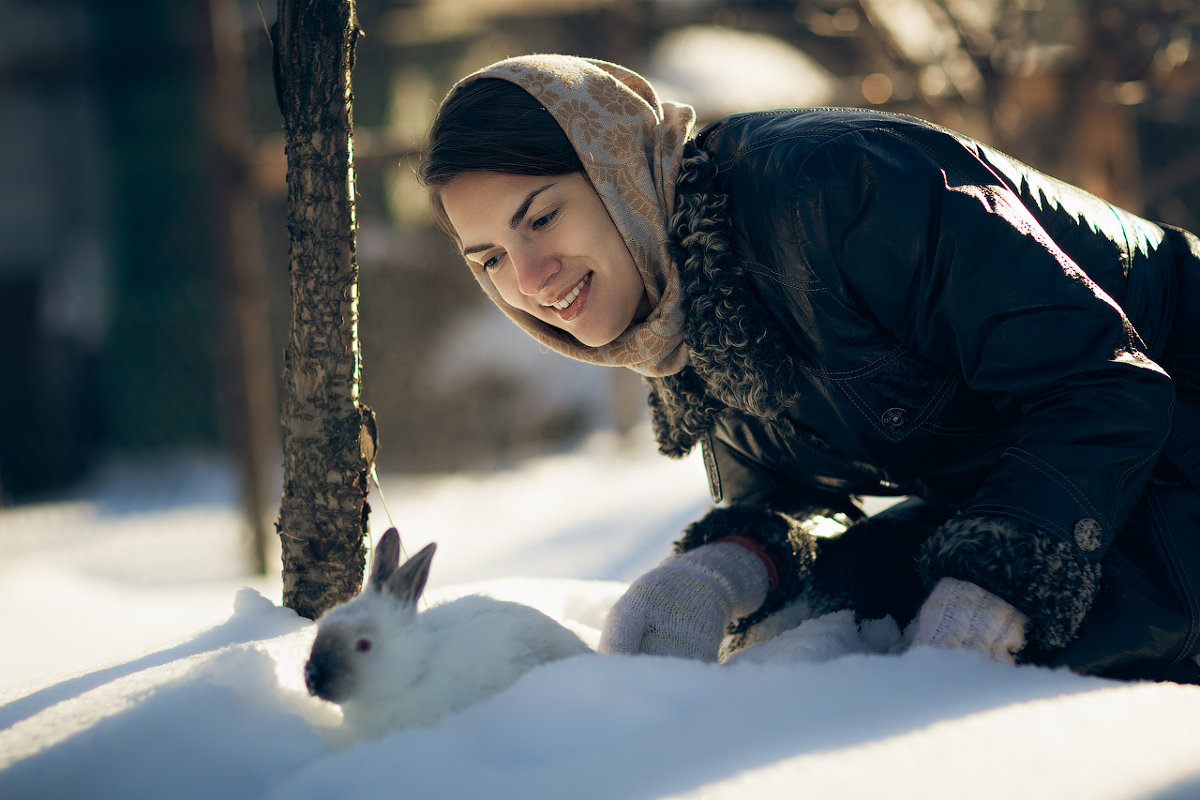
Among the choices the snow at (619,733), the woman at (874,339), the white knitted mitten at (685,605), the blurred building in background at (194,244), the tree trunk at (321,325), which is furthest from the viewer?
the blurred building in background at (194,244)

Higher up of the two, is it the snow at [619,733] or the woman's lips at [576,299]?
the woman's lips at [576,299]

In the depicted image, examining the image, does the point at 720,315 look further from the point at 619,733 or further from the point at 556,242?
the point at 619,733

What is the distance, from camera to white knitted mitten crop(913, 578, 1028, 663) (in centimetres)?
122

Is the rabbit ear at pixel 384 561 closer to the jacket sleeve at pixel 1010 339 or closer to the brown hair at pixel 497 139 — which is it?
the brown hair at pixel 497 139

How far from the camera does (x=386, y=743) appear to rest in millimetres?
1067

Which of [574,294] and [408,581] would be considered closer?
[408,581]

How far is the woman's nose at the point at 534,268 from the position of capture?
1.50m

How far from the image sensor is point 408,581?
4.18 feet

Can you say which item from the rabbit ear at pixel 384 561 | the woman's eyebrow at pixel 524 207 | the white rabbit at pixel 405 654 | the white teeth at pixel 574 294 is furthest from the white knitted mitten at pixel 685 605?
the woman's eyebrow at pixel 524 207

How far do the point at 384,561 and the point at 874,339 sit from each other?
0.85m

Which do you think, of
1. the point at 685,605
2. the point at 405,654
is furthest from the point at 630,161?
the point at 405,654

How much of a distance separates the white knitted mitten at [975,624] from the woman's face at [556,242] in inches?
28.0

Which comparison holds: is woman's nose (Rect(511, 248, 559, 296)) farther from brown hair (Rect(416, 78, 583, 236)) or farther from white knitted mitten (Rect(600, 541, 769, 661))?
white knitted mitten (Rect(600, 541, 769, 661))

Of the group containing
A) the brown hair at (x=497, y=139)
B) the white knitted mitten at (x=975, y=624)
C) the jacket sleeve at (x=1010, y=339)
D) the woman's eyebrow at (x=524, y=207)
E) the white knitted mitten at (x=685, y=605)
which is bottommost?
the white knitted mitten at (x=685, y=605)
